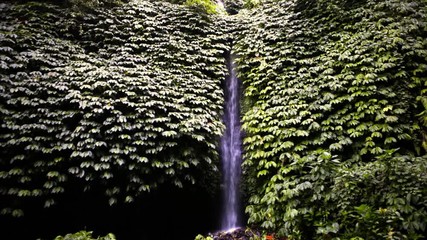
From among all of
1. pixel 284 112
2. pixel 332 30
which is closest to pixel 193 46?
pixel 284 112

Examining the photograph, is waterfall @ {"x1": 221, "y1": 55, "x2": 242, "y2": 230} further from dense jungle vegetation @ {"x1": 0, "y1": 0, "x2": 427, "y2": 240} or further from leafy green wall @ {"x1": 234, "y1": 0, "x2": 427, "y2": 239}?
leafy green wall @ {"x1": 234, "y1": 0, "x2": 427, "y2": 239}

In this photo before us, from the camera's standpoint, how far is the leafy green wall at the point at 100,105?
5.19m

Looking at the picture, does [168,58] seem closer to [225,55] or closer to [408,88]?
[225,55]

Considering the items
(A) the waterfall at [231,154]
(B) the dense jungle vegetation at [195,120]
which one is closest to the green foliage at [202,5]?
(B) the dense jungle vegetation at [195,120]

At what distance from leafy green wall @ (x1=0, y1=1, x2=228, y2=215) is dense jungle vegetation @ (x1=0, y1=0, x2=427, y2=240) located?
1.3 inches


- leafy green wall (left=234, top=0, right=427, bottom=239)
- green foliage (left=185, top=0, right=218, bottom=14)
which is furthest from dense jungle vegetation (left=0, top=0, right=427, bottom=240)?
green foliage (left=185, top=0, right=218, bottom=14)

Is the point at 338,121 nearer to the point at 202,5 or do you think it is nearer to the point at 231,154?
the point at 231,154

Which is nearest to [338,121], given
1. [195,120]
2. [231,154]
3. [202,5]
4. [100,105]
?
[231,154]

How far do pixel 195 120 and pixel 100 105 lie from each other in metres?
2.28

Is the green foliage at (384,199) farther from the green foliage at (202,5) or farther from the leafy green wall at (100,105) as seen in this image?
the green foliage at (202,5)

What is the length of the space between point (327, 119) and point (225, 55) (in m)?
4.08

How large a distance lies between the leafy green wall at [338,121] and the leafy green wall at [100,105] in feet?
4.63

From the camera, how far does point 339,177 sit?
4316mm

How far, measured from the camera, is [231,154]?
739cm
